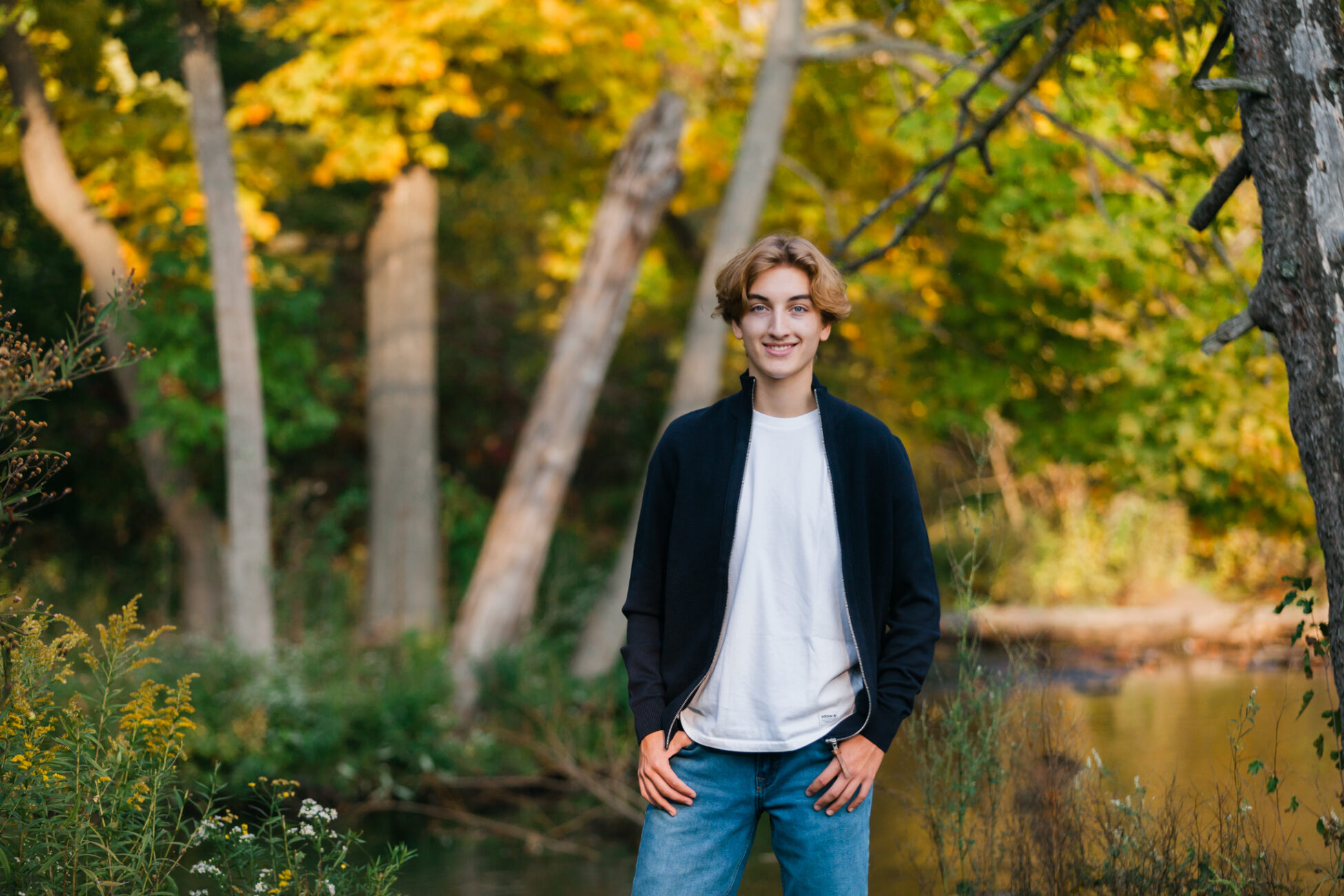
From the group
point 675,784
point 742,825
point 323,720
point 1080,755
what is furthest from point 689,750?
point 323,720

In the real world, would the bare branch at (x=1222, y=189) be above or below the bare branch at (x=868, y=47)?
below

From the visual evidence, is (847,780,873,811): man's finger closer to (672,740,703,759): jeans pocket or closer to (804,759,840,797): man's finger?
(804,759,840,797): man's finger

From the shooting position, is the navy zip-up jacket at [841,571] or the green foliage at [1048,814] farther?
the green foliage at [1048,814]

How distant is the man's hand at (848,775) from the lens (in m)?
2.10

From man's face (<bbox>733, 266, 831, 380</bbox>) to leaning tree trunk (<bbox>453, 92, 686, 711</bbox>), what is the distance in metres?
5.69

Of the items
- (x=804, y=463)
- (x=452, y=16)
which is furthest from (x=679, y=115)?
(x=804, y=463)

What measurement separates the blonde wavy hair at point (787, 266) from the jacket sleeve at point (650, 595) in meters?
0.33

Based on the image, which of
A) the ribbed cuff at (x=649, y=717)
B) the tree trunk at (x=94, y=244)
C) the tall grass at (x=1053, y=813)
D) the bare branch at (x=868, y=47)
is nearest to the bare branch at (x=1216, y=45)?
the tall grass at (x=1053, y=813)

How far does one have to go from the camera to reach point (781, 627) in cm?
217

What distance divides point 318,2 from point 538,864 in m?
6.35

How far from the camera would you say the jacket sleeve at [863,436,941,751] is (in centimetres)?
Answer: 214

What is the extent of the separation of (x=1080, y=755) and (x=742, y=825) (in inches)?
74.4

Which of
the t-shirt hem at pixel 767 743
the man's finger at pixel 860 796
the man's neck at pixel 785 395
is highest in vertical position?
the man's neck at pixel 785 395

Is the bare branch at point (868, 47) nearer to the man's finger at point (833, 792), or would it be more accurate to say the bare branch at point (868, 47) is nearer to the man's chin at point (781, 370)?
the man's chin at point (781, 370)
